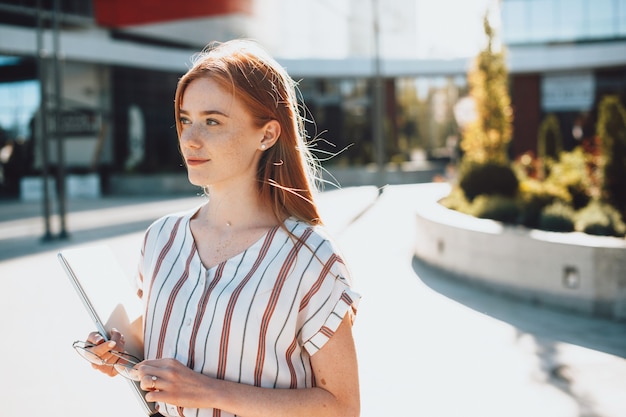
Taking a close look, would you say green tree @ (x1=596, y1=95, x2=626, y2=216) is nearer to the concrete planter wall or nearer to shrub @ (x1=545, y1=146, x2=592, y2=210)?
shrub @ (x1=545, y1=146, x2=592, y2=210)

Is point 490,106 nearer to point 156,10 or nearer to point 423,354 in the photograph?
point 423,354

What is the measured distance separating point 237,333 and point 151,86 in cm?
3380

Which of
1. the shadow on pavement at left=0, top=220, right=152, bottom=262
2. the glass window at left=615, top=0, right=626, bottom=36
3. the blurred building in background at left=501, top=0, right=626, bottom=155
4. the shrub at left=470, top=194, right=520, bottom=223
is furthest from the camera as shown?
the glass window at left=615, top=0, right=626, bottom=36

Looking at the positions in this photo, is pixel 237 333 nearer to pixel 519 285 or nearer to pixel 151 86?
pixel 519 285

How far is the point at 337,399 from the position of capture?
1.72 meters

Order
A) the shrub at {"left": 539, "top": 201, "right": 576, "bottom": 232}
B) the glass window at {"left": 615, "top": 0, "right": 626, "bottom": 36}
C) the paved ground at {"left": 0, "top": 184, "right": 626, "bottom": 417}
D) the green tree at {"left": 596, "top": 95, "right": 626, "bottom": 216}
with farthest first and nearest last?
the glass window at {"left": 615, "top": 0, "right": 626, "bottom": 36}
the green tree at {"left": 596, "top": 95, "right": 626, "bottom": 216}
the shrub at {"left": 539, "top": 201, "right": 576, "bottom": 232}
the paved ground at {"left": 0, "top": 184, "right": 626, "bottom": 417}

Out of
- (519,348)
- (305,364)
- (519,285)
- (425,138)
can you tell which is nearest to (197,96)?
(305,364)

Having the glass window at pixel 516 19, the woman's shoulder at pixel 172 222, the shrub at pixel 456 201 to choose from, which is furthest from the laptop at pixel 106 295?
the glass window at pixel 516 19

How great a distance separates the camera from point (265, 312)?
5.64 feet

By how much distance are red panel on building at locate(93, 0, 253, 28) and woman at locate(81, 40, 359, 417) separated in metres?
30.3

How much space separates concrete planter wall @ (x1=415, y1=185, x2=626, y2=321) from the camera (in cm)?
698

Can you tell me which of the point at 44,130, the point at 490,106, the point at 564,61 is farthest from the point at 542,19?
the point at 44,130

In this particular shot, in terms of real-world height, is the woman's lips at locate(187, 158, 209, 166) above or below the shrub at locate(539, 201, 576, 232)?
above

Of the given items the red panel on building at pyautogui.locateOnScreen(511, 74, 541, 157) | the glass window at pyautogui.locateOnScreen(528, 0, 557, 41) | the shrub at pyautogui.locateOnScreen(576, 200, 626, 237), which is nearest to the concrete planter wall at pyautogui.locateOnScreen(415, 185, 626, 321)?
the shrub at pyautogui.locateOnScreen(576, 200, 626, 237)
